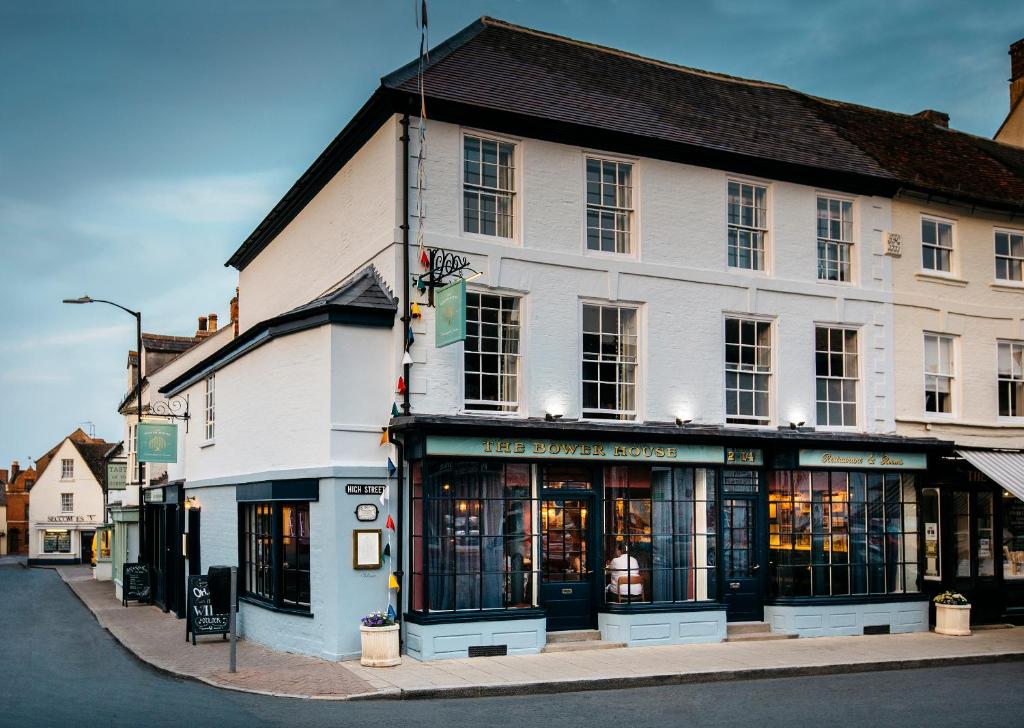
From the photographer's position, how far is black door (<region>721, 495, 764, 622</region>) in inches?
703

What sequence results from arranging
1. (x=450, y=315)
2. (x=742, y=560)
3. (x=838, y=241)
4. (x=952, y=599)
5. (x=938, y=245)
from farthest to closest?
1. (x=938, y=245)
2. (x=838, y=241)
3. (x=952, y=599)
4. (x=742, y=560)
5. (x=450, y=315)

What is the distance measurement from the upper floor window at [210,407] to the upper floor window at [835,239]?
41.4 feet

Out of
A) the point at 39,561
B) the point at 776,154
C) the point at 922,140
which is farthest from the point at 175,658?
the point at 39,561

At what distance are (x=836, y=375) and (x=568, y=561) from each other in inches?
272

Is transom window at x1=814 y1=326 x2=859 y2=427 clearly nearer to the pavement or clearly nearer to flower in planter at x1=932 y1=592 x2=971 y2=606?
flower in planter at x1=932 y1=592 x2=971 y2=606

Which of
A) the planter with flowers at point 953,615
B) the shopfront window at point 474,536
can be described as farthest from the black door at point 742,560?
the shopfront window at point 474,536

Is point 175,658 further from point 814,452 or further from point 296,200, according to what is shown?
point 814,452

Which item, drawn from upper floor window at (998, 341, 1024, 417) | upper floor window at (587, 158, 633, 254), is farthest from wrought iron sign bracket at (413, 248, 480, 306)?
upper floor window at (998, 341, 1024, 417)

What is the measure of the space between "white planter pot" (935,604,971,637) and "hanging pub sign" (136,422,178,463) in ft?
52.3

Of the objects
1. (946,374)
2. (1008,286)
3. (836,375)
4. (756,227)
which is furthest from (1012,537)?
(756,227)

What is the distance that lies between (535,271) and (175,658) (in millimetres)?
8447

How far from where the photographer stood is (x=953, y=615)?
18547 mm

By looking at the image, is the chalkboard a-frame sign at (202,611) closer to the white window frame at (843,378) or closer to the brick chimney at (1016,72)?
the white window frame at (843,378)

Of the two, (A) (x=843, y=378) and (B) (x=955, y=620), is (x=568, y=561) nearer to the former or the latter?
(A) (x=843, y=378)
